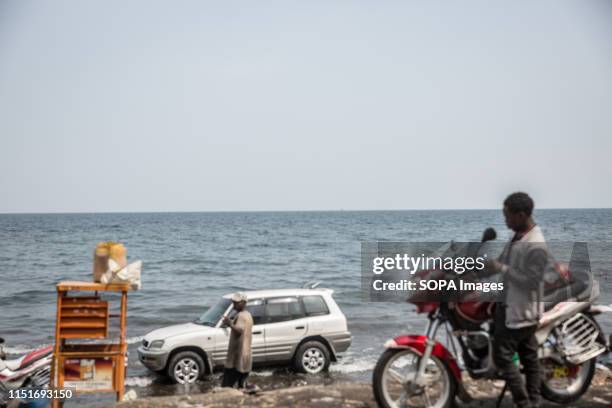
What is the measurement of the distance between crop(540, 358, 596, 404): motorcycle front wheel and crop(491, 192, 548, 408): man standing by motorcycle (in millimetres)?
752

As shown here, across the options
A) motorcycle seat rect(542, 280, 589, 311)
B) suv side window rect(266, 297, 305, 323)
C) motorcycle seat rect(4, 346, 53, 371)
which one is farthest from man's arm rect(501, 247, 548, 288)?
suv side window rect(266, 297, 305, 323)

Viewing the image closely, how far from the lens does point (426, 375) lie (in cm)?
539

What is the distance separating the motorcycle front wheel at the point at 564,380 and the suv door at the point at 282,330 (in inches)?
316

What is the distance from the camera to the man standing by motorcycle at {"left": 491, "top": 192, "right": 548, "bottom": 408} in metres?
4.97

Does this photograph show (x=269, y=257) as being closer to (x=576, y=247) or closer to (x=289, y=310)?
(x=289, y=310)

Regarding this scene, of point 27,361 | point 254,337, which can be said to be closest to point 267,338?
point 254,337

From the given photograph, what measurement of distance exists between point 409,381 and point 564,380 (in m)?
1.78

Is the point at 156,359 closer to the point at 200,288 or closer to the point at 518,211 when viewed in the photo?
the point at 518,211

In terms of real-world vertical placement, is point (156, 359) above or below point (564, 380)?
below

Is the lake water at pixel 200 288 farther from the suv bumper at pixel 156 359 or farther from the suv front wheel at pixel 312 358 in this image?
the suv bumper at pixel 156 359

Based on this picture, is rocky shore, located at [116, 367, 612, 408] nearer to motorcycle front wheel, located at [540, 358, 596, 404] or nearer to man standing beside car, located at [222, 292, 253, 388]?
motorcycle front wheel, located at [540, 358, 596, 404]

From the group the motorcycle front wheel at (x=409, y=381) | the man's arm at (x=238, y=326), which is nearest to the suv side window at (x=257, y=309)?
the man's arm at (x=238, y=326)

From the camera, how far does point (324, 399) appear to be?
262 inches

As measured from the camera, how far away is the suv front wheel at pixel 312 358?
13398 mm
